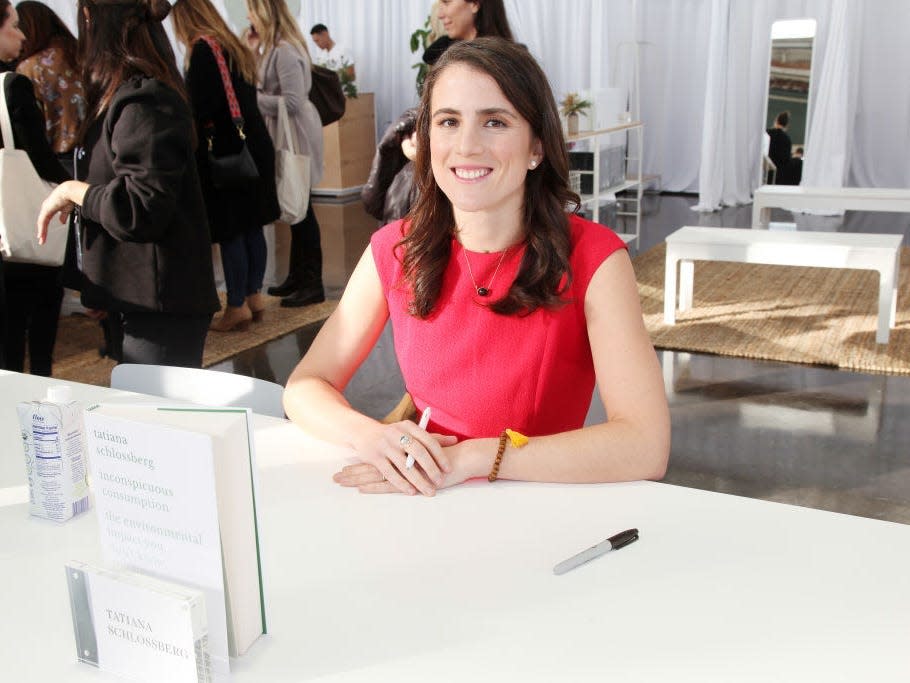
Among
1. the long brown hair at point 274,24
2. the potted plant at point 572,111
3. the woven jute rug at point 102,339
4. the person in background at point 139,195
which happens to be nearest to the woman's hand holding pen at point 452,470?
the person in background at point 139,195

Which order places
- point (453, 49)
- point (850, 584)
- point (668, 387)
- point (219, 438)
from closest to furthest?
point (219, 438)
point (850, 584)
point (453, 49)
point (668, 387)

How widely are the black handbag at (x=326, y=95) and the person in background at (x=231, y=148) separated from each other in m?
1.06

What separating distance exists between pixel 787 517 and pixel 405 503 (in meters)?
0.51

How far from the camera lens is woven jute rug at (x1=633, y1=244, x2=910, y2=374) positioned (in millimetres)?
4161

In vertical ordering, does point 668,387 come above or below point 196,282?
below

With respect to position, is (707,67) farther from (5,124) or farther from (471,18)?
(5,124)

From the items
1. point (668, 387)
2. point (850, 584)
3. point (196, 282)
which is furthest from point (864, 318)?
Answer: point (850, 584)

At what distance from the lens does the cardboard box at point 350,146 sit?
9211 millimetres

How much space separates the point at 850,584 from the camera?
1.03m

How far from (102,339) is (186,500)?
405cm

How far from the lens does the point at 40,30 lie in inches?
146

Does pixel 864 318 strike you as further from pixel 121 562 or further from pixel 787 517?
pixel 121 562

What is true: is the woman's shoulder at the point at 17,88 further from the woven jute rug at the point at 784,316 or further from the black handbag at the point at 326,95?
the woven jute rug at the point at 784,316

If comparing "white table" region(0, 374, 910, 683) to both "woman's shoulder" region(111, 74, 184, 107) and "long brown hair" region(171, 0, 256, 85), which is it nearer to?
"woman's shoulder" region(111, 74, 184, 107)
